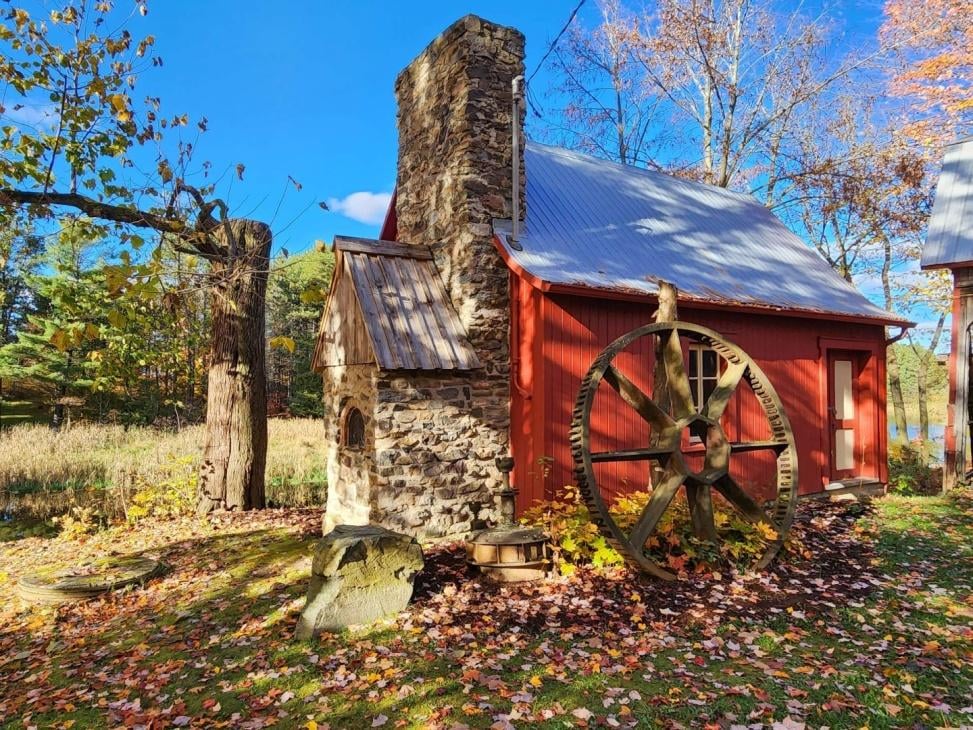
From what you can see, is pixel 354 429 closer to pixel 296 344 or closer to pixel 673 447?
pixel 673 447

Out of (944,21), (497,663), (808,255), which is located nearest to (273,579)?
(497,663)

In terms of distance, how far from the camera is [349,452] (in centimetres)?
753

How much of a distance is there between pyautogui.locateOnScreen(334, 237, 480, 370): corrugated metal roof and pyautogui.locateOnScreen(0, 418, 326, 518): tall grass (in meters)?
4.79

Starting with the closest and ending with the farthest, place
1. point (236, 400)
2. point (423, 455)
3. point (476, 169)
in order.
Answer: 1. point (423, 455)
2. point (476, 169)
3. point (236, 400)

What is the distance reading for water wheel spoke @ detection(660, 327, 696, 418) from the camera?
6.00 meters

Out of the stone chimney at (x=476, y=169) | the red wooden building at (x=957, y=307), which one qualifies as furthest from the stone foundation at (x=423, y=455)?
the red wooden building at (x=957, y=307)

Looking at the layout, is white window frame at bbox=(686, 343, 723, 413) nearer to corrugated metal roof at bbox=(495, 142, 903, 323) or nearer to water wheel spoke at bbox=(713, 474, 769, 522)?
corrugated metal roof at bbox=(495, 142, 903, 323)

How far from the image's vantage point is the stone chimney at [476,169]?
24.2 feet

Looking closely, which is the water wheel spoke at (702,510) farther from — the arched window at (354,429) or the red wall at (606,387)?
the arched window at (354,429)

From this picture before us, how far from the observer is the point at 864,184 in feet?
54.3

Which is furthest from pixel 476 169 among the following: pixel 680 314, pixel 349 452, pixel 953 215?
pixel 953 215

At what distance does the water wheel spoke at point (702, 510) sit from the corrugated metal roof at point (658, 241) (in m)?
2.47

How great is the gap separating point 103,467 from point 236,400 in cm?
519

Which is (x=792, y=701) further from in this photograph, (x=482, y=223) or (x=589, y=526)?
(x=482, y=223)
